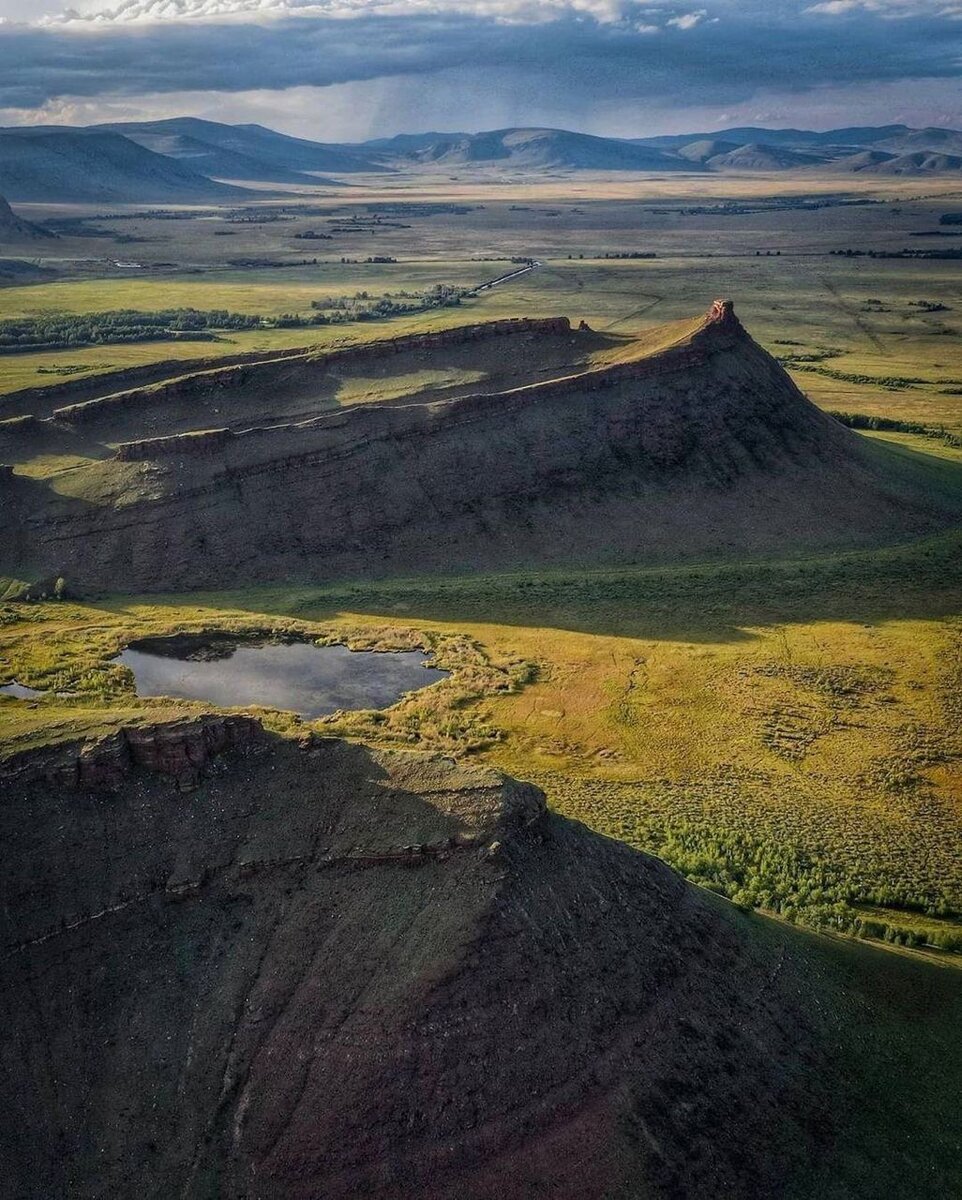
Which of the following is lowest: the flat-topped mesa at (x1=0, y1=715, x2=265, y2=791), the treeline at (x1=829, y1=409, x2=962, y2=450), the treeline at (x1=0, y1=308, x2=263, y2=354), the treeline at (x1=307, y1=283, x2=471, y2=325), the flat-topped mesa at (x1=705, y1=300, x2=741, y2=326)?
the treeline at (x1=829, y1=409, x2=962, y2=450)

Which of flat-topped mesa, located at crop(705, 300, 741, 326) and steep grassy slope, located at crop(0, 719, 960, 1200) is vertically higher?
flat-topped mesa, located at crop(705, 300, 741, 326)

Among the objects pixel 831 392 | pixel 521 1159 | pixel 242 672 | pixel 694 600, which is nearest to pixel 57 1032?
pixel 521 1159

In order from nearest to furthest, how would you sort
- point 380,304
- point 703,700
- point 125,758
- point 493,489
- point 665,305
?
point 125,758
point 703,700
point 493,489
point 380,304
point 665,305

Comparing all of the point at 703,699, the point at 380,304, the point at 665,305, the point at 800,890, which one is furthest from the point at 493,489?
the point at 665,305

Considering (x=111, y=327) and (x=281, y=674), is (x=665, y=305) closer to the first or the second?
(x=111, y=327)

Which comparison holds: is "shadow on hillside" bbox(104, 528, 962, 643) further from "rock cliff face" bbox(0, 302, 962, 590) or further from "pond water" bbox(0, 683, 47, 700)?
"pond water" bbox(0, 683, 47, 700)

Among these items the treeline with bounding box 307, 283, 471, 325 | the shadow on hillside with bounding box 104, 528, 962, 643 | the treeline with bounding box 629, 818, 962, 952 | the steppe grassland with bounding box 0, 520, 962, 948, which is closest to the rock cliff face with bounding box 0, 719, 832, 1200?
the treeline with bounding box 629, 818, 962, 952
